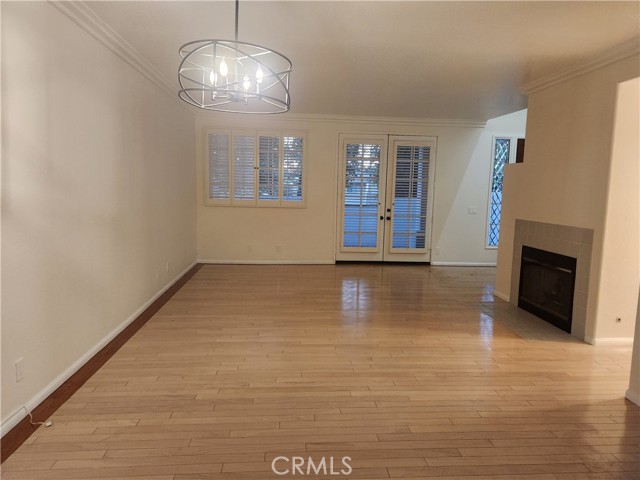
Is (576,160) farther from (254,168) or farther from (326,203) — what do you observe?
(254,168)

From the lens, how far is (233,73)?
2.52m

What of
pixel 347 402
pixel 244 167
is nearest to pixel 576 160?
pixel 347 402

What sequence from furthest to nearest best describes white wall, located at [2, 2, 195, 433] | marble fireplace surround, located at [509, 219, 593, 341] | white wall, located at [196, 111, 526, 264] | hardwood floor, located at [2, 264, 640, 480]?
white wall, located at [196, 111, 526, 264] < marble fireplace surround, located at [509, 219, 593, 341] < white wall, located at [2, 2, 195, 433] < hardwood floor, located at [2, 264, 640, 480]

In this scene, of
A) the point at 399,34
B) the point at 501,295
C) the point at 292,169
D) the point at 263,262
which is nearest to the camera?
the point at 399,34

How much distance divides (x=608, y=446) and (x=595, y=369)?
1.19 m

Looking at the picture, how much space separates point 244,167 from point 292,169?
2.78 ft

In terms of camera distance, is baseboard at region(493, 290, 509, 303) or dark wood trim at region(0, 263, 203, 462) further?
baseboard at region(493, 290, 509, 303)

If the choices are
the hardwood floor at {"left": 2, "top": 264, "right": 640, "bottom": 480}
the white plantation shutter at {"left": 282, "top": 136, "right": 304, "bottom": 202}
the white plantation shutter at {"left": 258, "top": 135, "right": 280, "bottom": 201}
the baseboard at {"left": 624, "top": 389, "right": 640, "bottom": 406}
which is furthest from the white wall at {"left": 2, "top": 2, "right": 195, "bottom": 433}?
the baseboard at {"left": 624, "top": 389, "right": 640, "bottom": 406}

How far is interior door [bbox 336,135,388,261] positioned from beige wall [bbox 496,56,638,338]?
2.83 metres

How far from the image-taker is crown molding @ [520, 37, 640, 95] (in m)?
3.38

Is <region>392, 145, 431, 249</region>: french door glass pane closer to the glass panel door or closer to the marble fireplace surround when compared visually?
the glass panel door

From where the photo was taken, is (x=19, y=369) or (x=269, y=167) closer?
(x=19, y=369)

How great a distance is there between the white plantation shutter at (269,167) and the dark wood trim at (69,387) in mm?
3180

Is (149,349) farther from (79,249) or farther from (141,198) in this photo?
(141,198)
